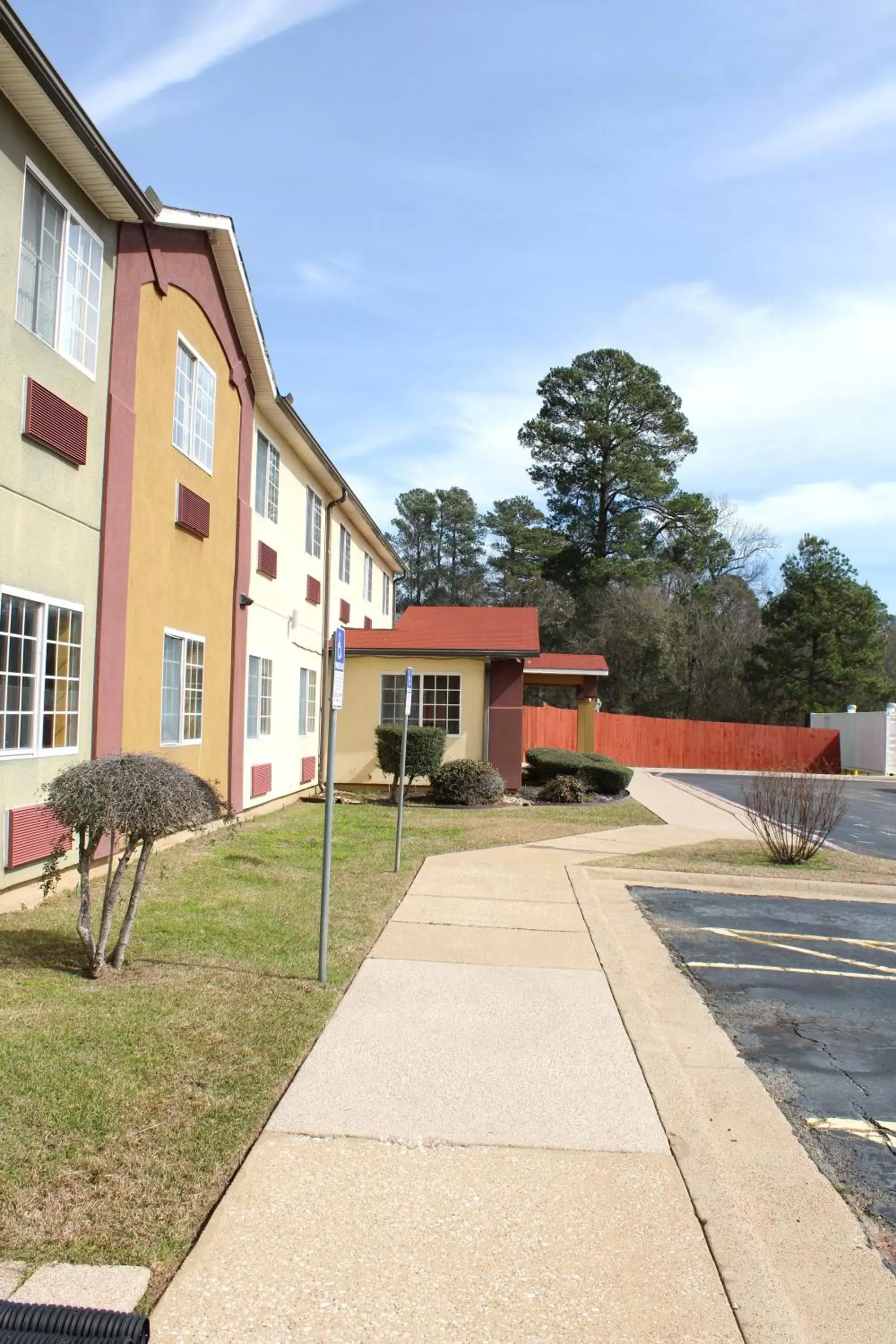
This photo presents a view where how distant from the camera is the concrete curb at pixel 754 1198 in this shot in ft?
10.0

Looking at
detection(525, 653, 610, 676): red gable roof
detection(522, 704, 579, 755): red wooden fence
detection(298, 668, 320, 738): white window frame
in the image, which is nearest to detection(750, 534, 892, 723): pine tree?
detection(522, 704, 579, 755): red wooden fence

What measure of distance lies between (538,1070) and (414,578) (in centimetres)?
5443

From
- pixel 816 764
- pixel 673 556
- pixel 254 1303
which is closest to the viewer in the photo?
pixel 254 1303

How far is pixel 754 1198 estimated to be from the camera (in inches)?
151

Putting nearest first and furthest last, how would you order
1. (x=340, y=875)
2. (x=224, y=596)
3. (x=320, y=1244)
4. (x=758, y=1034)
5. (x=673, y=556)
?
(x=320, y=1244)
(x=758, y=1034)
(x=340, y=875)
(x=224, y=596)
(x=673, y=556)

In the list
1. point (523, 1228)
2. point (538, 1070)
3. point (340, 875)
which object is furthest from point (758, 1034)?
point (340, 875)

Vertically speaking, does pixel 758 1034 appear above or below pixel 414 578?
below

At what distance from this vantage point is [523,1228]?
3441mm

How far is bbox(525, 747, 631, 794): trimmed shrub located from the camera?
21.9m

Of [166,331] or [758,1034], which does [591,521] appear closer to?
[166,331]

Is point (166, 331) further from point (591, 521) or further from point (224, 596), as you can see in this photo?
point (591, 521)

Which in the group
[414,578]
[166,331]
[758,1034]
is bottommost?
[758,1034]

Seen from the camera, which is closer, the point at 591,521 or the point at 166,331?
the point at 166,331

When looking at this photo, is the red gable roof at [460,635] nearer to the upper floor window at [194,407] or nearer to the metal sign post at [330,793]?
the upper floor window at [194,407]
